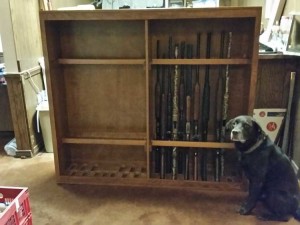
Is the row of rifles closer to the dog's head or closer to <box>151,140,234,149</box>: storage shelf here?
<box>151,140,234,149</box>: storage shelf

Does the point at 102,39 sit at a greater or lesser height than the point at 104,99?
greater

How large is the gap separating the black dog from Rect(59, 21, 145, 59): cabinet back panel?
3.05ft

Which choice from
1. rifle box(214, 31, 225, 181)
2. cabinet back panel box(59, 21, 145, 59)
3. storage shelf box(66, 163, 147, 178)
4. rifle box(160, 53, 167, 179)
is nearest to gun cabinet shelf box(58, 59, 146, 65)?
cabinet back panel box(59, 21, 145, 59)

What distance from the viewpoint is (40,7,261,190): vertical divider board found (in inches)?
83.7

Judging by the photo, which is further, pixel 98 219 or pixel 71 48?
pixel 71 48

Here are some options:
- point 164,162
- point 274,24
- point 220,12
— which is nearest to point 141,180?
point 164,162

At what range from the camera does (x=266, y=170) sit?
198cm

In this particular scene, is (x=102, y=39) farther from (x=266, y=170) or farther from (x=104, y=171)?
(x=266, y=170)

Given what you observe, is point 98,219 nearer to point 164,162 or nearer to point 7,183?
point 164,162

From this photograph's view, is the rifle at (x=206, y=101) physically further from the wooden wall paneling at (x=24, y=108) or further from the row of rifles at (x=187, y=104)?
the wooden wall paneling at (x=24, y=108)

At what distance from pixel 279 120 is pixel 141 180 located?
122 centimetres

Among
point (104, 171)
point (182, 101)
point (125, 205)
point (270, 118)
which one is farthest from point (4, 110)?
point (270, 118)

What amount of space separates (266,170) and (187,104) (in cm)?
71

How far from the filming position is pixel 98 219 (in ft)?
6.72
